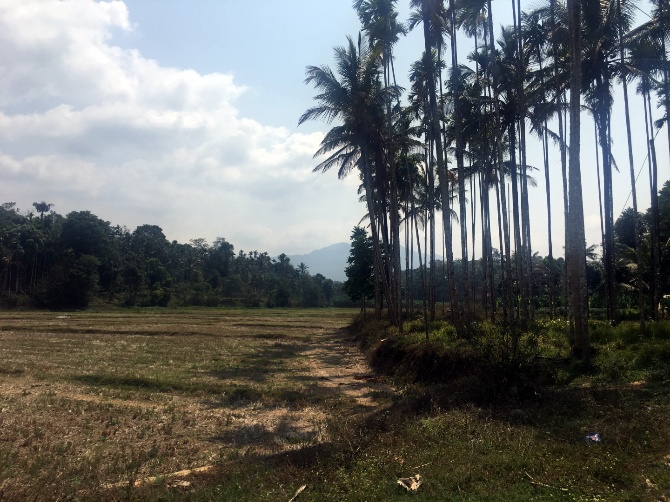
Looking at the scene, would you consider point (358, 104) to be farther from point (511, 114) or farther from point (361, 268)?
point (361, 268)

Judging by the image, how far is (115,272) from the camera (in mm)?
72688

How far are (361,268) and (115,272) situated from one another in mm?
49631

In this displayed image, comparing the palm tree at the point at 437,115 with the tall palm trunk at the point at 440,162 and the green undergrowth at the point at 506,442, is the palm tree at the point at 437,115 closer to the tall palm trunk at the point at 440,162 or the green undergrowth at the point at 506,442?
the tall palm trunk at the point at 440,162

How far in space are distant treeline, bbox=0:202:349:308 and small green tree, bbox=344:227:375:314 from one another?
40.8 metres

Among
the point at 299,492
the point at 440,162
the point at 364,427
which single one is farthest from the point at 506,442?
the point at 440,162

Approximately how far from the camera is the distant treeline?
62.2 m

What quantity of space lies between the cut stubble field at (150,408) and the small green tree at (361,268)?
1793 centimetres

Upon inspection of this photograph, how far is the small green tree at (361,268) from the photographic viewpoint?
41094mm

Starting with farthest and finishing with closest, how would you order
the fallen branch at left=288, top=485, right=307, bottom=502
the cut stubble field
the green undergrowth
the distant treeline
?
the distant treeline → the cut stubble field → the fallen branch at left=288, top=485, right=307, bottom=502 → the green undergrowth

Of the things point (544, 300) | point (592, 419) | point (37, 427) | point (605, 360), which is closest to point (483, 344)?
point (592, 419)

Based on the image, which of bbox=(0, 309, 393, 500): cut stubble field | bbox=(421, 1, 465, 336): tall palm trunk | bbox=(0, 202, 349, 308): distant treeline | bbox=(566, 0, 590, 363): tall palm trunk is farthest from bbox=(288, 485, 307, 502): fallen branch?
bbox=(0, 202, 349, 308): distant treeline

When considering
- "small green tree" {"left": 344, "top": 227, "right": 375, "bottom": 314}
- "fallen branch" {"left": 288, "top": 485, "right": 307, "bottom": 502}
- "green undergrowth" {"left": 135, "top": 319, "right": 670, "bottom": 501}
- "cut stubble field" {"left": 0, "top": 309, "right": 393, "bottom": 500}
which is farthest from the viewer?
"small green tree" {"left": 344, "top": 227, "right": 375, "bottom": 314}

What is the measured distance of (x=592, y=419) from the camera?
23.3ft

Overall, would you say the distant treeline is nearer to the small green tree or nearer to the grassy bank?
the small green tree
